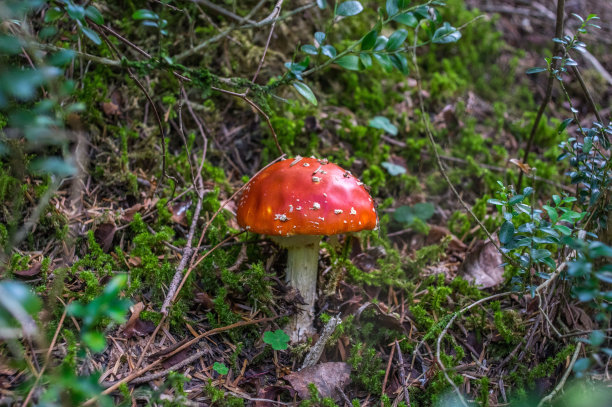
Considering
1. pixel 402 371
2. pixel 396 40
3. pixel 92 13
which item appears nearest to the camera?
pixel 92 13

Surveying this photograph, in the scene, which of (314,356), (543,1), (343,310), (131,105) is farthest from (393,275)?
(543,1)

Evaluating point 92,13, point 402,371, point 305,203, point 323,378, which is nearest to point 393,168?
point 305,203

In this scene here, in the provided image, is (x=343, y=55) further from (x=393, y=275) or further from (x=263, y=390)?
(x=263, y=390)

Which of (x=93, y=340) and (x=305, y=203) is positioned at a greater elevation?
(x=93, y=340)

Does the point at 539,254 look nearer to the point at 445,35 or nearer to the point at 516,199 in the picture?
the point at 516,199

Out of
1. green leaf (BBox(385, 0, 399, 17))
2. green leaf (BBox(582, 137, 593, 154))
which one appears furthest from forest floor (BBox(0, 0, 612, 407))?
green leaf (BBox(385, 0, 399, 17))

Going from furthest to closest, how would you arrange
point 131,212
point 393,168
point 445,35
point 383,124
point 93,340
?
point 383,124 → point 393,168 → point 131,212 → point 445,35 → point 93,340
